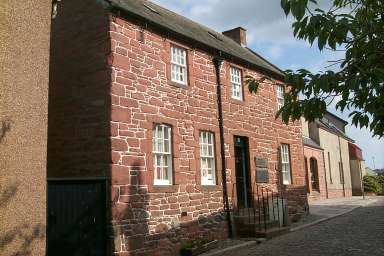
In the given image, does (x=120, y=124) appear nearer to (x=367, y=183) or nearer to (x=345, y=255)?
(x=345, y=255)

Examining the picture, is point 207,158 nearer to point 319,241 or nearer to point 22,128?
point 319,241

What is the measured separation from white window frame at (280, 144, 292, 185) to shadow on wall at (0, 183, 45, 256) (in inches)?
473

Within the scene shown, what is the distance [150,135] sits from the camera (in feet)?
39.2

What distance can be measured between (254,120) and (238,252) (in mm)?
6050

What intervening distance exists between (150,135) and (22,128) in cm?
431

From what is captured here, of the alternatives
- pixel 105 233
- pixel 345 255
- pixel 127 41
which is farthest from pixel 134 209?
pixel 345 255

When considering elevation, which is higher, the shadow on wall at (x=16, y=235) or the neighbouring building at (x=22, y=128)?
the neighbouring building at (x=22, y=128)

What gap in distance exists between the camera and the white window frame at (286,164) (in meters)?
18.4

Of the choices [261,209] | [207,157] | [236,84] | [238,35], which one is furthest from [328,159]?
[207,157]

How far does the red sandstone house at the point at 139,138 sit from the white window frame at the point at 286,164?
233 centimetres

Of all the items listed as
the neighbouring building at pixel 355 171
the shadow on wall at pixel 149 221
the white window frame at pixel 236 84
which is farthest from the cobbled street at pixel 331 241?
the neighbouring building at pixel 355 171

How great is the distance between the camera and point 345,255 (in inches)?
420

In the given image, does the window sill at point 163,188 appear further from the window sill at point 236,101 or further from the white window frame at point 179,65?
the window sill at point 236,101

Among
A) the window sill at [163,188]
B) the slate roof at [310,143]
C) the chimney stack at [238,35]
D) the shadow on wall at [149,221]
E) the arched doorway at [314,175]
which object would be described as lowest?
the shadow on wall at [149,221]
